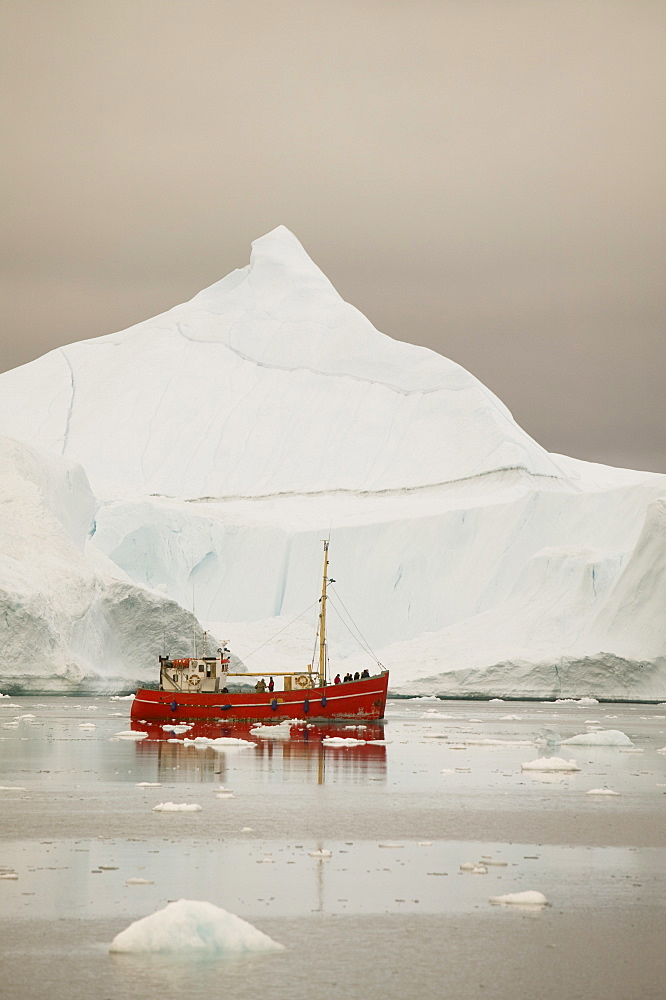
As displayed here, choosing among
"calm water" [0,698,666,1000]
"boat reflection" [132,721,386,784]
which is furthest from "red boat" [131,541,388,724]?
"calm water" [0,698,666,1000]

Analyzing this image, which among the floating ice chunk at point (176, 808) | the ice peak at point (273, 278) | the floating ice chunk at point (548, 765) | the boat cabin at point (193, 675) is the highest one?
the ice peak at point (273, 278)

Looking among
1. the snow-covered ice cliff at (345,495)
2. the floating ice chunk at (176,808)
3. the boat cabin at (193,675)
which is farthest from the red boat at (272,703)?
the floating ice chunk at (176,808)

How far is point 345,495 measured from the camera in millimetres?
61719

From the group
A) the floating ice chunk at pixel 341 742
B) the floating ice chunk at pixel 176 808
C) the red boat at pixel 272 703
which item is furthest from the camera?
the red boat at pixel 272 703

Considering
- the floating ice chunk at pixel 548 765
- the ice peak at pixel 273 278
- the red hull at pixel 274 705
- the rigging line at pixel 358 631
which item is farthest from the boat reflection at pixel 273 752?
the ice peak at pixel 273 278

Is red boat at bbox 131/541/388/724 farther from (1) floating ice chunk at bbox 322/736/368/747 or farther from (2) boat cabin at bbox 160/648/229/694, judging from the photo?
(1) floating ice chunk at bbox 322/736/368/747

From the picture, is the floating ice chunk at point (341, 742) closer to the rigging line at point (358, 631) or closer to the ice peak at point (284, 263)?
the rigging line at point (358, 631)

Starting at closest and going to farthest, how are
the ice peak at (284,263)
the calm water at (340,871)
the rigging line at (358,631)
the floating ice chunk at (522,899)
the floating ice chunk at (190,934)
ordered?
the calm water at (340,871) → the floating ice chunk at (190,934) → the floating ice chunk at (522,899) → the rigging line at (358,631) → the ice peak at (284,263)

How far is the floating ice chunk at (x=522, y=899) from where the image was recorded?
8609 mm

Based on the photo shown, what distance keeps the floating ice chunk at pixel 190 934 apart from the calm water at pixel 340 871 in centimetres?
12

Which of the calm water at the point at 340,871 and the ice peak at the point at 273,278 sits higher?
the ice peak at the point at 273,278

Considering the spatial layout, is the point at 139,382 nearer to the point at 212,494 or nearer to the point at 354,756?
the point at 212,494

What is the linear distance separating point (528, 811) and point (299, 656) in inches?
1386

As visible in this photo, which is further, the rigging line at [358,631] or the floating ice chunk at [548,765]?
the rigging line at [358,631]
